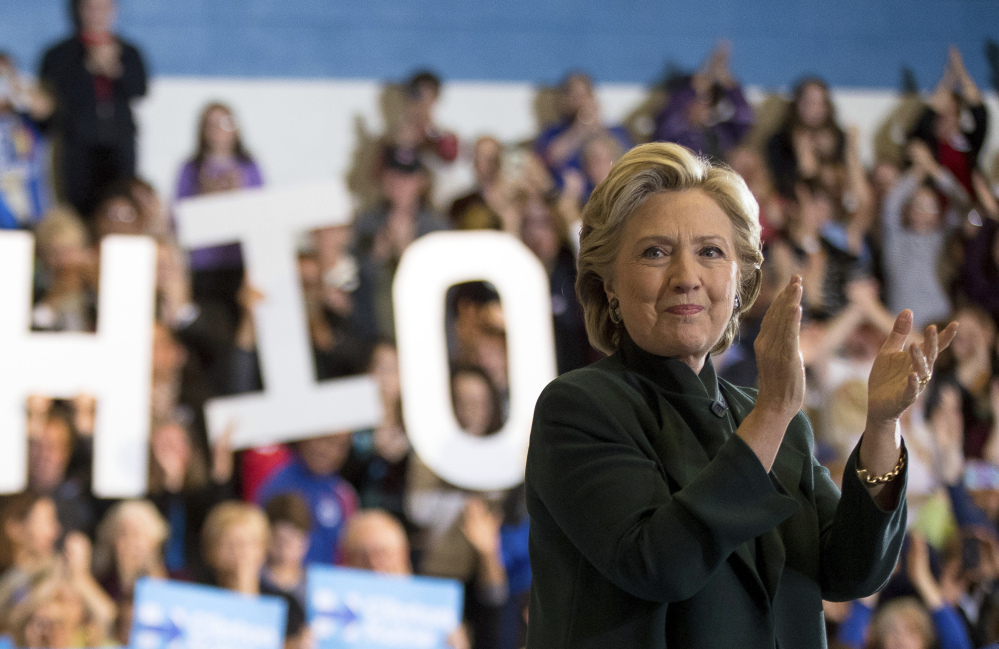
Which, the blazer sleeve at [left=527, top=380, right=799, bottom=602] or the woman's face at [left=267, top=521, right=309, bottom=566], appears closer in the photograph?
the blazer sleeve at [left=527, top=380, right=799, bottom=602]

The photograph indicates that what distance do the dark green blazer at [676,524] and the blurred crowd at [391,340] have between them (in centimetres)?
336

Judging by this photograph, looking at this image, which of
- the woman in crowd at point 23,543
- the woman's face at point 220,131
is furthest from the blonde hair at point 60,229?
the woman in crowd at point 23,543

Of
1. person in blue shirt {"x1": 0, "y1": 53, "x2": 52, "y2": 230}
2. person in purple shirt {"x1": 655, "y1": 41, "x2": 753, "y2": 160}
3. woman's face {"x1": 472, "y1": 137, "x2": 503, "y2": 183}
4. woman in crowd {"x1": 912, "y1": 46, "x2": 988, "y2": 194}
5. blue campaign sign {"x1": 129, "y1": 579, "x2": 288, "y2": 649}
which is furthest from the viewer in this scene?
woman in crowd {"x1": 912, "y1": 46, "x2": 988, "y2": 194}

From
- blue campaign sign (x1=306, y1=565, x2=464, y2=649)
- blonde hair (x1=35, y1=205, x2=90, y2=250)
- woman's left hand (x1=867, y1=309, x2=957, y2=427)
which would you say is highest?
blonde hair (x1=35, y1=205, x2=90, y2=250)

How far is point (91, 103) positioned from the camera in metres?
4.39

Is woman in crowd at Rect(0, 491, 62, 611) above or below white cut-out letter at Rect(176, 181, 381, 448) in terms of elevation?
below

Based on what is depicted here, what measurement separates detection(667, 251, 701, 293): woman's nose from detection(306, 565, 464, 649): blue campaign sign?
344cm

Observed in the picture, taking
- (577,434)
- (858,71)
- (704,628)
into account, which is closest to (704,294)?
(577,434)

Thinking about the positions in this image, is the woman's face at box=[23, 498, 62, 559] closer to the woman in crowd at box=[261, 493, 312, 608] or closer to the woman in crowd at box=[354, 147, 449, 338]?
the woman in crowd at box=[261, 493, 312, 608]

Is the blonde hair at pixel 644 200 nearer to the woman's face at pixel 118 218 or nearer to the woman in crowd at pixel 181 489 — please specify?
the woman in crowd at pixel 181 489

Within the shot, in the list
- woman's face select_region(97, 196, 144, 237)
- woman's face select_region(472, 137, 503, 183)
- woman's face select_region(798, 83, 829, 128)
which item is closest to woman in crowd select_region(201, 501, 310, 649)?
woman's face select_region(97, 196, 144, 237)

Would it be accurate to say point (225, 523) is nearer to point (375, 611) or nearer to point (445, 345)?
point (375, 611)

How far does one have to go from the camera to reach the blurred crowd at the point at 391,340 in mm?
4141

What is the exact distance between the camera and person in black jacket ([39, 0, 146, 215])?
435 cm
